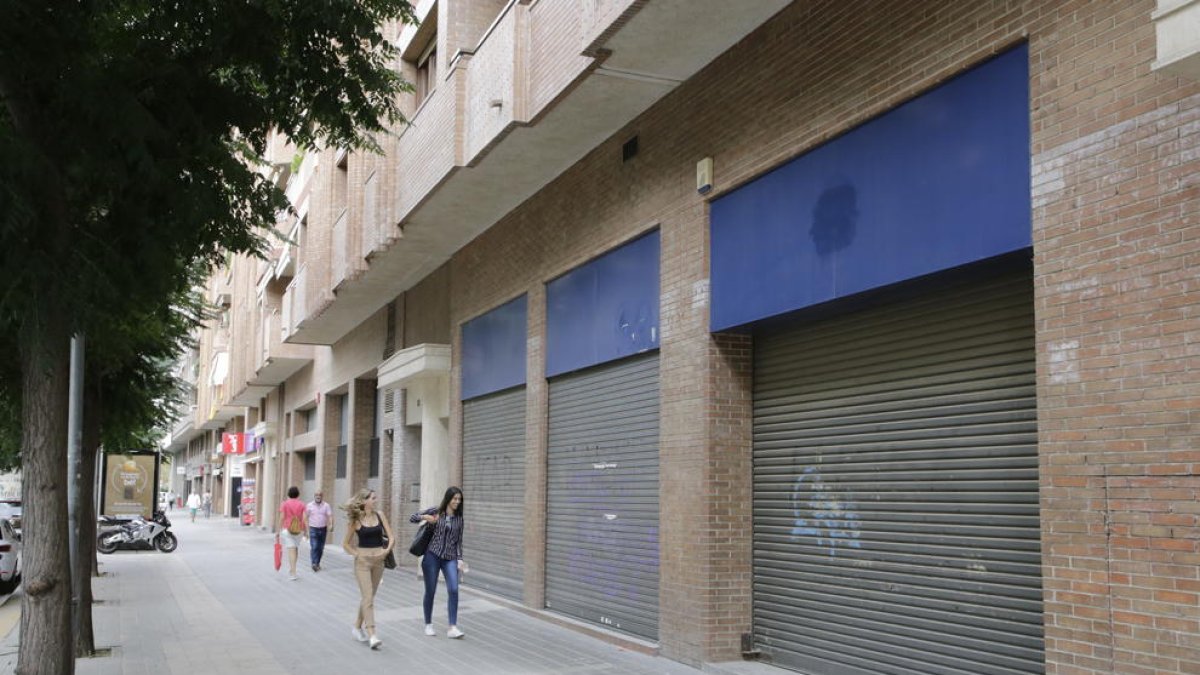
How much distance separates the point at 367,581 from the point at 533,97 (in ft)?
18.5

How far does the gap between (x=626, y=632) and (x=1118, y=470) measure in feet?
23.4

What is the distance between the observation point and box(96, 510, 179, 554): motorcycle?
98.6ft

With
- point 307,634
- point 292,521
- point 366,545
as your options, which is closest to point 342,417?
point 292,521

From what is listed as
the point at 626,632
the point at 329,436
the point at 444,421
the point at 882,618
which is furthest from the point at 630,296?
the point at 329,436

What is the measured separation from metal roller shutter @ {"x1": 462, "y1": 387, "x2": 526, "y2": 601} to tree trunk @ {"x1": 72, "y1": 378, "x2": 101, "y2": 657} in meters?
5.57

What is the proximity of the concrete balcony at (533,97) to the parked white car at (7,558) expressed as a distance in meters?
8.55

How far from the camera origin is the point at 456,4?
51.9 feet

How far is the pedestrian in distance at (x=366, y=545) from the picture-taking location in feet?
39.8

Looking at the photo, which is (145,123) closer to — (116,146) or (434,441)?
(116,146)

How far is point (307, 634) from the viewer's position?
523 inches

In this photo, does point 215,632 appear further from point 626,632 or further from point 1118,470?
point 1118,470

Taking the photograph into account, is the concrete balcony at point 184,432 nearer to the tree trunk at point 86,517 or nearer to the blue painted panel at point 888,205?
the tree trunk at point 86,517

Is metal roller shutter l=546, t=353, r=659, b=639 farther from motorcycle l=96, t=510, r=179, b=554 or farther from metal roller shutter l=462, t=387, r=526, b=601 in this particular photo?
motorcycle l=96, t=510, r=179, b=554

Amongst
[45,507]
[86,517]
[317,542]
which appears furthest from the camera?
[317,542]
